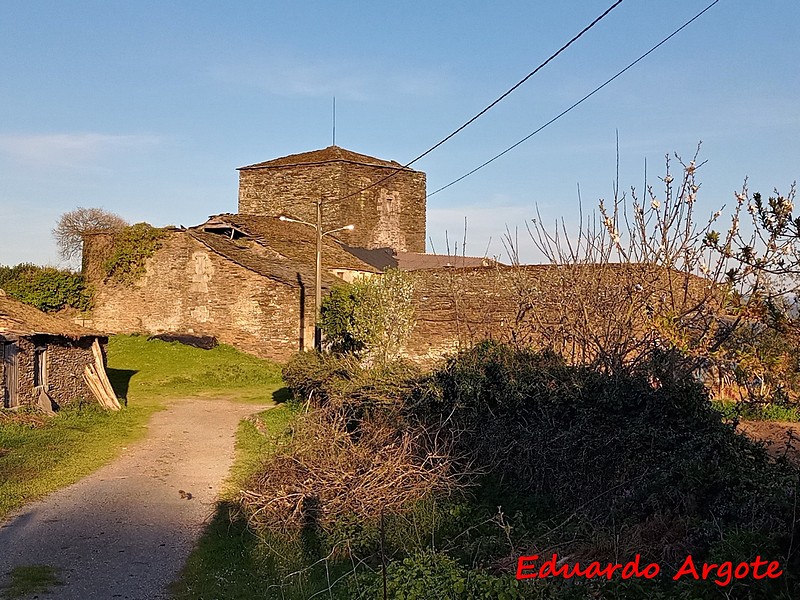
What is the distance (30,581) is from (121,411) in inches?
511

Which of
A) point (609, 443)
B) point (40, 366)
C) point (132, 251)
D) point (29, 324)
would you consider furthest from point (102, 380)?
point (609, 443)

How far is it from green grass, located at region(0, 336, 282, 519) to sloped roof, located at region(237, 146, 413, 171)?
18793 millimetres

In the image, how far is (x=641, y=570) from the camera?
A: 21.8 ft

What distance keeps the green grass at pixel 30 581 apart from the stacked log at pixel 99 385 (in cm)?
1273

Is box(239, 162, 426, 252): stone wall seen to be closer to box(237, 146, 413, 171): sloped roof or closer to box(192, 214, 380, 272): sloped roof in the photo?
box(237, 146, 413, 171): sloped roof

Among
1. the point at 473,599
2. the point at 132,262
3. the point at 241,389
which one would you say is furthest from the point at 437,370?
the point at 132,262

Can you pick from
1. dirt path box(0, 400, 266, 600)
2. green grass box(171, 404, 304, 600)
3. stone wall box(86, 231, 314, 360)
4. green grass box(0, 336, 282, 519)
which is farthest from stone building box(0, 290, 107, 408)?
stone wall box(86, 231, 314, 360)

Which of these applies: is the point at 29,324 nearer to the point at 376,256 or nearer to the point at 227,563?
the point at 227,563

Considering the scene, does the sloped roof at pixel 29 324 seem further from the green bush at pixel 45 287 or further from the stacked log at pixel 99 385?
the green bush at pixel 45 287

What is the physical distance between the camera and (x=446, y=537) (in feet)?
30.8

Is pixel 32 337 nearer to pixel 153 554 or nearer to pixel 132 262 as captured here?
pixel 153 554

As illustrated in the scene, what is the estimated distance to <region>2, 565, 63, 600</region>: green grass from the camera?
26.1ft

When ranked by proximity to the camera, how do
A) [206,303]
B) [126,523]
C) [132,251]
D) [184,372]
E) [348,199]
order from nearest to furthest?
[126,523] < [184,372] < [206,303] < [132,251] < [348,199]

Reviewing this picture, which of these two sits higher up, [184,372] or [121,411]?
[184,372]
